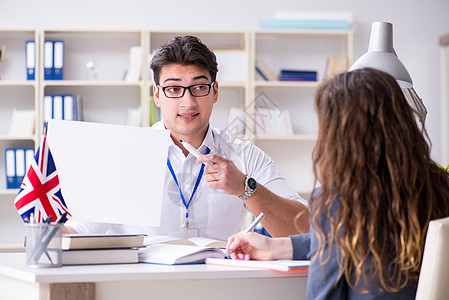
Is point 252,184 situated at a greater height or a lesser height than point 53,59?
lesser

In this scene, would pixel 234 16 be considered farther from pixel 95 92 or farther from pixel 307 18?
pixel 95 92

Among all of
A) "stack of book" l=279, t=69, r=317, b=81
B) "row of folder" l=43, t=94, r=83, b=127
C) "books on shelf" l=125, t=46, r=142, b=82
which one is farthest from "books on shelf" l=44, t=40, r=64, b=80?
"stack of book" l=279, t=69, r=317, b=81

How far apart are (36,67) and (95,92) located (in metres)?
0.46

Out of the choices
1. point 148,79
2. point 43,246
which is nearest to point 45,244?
point 43,246

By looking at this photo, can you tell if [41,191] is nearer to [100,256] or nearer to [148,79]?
[100,256]

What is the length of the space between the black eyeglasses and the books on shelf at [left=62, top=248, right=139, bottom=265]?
0.80 m

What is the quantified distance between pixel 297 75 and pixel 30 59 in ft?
6.33

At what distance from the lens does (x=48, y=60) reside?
426 cm

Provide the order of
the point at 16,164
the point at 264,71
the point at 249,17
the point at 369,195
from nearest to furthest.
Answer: the point at 369,195
the point at 16,164
the point at 264,71
the point at 249,17

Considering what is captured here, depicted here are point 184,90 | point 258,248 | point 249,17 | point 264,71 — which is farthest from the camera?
point 249,17

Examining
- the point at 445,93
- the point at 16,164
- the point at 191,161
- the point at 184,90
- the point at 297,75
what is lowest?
the point at 16,164

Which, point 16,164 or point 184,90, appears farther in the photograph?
point 16,164

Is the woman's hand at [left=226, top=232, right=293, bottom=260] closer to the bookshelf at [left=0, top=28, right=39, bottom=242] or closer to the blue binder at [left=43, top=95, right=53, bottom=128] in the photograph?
the blue binder at [left=43, top=95, right=53, bottom=128]

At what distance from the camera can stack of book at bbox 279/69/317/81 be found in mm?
4480
